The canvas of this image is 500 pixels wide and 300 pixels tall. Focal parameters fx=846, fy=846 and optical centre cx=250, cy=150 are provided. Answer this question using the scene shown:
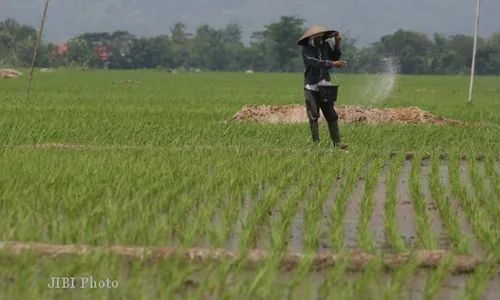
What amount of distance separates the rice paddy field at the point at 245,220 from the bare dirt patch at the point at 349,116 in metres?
2.78

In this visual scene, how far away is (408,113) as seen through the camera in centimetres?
1182

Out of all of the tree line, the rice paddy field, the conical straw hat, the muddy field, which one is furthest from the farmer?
the tree line

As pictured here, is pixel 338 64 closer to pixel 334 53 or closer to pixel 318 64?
pixel 318 64

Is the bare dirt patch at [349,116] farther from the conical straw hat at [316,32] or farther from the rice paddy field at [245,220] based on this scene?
the conical straw hat at [316,32]

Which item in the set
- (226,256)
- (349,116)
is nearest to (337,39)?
(349,116)

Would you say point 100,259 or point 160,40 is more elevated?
point 160,40

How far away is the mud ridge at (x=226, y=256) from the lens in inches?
136

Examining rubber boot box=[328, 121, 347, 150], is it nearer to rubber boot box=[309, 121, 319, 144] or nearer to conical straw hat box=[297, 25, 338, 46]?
rubber boot box=[309, 121, 319, 144]

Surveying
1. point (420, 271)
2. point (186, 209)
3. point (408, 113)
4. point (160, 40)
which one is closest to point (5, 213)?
point (186, 209)

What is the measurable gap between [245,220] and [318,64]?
3.45 metres

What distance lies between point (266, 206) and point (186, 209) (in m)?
0.44

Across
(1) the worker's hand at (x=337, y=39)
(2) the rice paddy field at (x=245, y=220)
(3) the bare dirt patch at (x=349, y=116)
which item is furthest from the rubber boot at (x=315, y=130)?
(3) the bare dirt patch at (x=349, y=116)

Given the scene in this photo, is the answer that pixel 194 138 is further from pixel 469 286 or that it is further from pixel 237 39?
pixel 237 39

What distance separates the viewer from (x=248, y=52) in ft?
331
